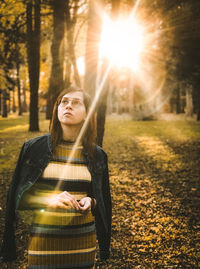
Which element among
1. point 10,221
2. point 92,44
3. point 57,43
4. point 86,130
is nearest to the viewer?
point 10,221

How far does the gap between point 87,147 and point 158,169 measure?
19.1 ft

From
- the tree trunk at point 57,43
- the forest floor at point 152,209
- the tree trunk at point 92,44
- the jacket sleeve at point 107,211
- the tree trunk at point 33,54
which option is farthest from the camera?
the tree trunk at point 33,54

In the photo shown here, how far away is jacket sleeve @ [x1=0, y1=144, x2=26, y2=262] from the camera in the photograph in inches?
Answer: 72.2

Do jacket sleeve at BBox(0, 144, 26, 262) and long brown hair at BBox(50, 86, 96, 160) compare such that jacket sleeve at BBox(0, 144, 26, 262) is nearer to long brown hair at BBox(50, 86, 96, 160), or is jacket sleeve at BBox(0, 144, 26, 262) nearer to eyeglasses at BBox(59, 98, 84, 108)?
long brown hair at BBox(50, 86, 96, 160)

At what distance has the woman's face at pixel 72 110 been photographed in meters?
1.83

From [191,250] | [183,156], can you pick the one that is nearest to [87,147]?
[191,250]

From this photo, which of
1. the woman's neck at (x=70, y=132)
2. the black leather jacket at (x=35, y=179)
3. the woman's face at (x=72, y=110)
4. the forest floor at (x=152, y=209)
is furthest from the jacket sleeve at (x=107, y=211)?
the forest floor at (x=152, y=209)

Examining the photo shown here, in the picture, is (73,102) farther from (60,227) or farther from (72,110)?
(60,227)

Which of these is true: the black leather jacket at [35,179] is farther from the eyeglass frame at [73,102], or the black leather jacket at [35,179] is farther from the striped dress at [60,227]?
the eyeglass frame at [73,102]

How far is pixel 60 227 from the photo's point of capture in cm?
161

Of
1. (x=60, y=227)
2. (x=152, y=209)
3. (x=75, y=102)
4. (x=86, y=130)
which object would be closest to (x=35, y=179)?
(x=60, y=227)

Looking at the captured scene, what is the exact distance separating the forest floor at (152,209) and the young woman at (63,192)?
170 centimetres

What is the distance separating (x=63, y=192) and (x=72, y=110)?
27.8 inches

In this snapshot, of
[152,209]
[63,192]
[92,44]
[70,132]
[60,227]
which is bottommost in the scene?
[152,209]
